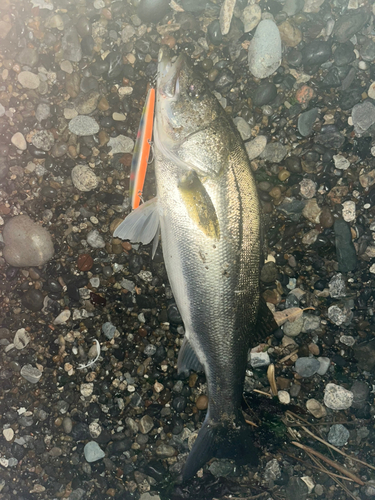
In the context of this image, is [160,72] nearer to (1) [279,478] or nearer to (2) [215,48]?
(2) [215,48]

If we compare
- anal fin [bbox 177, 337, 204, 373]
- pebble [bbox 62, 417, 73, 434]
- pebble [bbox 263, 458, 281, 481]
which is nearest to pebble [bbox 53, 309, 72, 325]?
pebble [bbox 62, 417, 73, 434]

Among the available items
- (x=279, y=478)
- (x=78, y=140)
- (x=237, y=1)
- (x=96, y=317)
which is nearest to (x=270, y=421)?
(x=279, y=478)

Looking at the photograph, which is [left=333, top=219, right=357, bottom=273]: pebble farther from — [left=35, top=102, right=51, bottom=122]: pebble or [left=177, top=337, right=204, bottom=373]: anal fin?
[left=35, top=102, right=51, bottom=122]: pebble

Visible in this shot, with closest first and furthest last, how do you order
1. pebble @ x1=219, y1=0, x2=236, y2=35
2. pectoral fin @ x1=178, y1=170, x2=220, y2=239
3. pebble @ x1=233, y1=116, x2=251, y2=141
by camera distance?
1. pectoral fin @ x1=178, y1=170, x2=220, y2=239
2. pebble @ x1=219, y1=0, x2=236, y2=35
3. pebble @ x1=233, y1=116, x2=251, y2=141

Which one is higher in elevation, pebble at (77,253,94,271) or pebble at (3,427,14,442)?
pebble at (77,253,94,271)

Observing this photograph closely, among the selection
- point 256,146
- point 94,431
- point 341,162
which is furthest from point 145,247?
point 341,162

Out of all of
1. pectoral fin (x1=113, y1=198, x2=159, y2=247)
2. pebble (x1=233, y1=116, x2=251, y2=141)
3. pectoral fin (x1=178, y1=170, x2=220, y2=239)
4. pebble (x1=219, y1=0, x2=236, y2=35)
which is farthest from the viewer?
pebble (x1=233, y1=116, x2=251, y2=141)

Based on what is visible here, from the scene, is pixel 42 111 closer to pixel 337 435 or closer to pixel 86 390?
pixel 86 390

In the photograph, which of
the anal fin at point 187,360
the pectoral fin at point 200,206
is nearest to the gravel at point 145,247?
the anal fin at point 187,360
